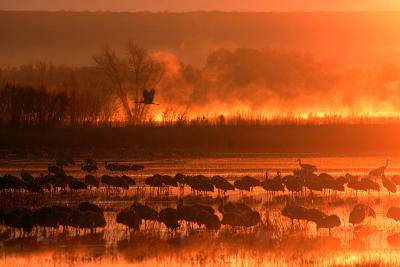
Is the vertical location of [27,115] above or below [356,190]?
above

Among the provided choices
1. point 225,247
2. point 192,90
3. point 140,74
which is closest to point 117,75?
point 140,74

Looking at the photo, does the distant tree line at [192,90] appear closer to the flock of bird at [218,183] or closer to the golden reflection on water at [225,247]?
the flock of bird at [218,183]

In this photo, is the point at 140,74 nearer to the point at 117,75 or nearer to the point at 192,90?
the point at 117,75

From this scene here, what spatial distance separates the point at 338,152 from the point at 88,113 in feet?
39.0

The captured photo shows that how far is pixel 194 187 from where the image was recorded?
25094mm

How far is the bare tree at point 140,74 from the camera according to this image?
53978 mm

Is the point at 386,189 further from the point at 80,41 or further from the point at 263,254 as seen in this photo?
the point at 80,41

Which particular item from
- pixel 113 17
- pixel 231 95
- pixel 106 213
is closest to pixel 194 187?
pixel 106 213

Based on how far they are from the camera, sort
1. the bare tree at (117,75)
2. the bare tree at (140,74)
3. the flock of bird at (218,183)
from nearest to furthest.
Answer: the flock of bird at (218,183) < the bare tree at (140,74) < the bare tree at (117,75)

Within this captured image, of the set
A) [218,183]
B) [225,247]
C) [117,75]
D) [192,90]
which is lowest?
[225,247]

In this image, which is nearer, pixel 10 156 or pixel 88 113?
Result: pixel 10 156

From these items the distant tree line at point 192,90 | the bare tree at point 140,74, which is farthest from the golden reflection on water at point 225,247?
the bare tree at point 140,74

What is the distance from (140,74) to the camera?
59.8 metres

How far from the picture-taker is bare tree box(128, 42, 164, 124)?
54.0 m
